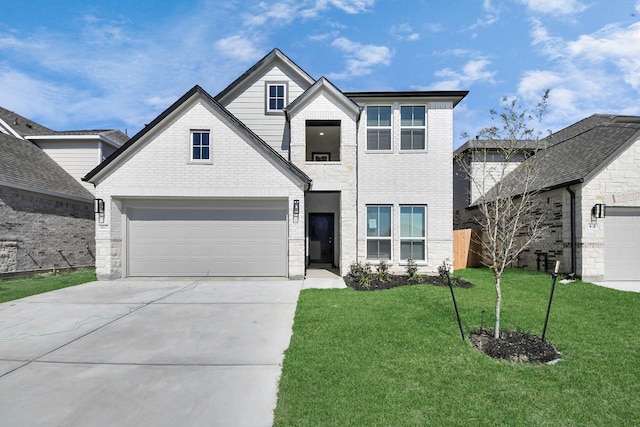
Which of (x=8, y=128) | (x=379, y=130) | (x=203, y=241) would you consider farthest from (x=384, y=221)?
(x=8, y=128)

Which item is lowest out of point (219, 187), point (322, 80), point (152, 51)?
point (219, 187)

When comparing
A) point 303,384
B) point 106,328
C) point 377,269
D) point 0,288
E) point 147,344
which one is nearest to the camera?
point 303,384

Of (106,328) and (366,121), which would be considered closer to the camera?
(106,328)

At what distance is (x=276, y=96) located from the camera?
13.7 m

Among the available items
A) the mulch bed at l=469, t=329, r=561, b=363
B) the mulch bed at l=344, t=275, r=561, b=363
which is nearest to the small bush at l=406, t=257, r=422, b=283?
the mulch bed at l=344, t=275, r=561, b=363

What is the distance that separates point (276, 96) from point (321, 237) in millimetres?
6353

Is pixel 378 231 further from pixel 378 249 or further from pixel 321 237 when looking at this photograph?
pixel 321 237

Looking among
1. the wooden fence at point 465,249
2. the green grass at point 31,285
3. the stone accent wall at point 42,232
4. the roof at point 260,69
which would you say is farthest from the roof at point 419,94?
the stone accent wall at point 42,232

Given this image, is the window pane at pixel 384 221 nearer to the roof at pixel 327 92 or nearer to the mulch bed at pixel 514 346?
the roof at pixel 327 92

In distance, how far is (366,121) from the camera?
12.5 meters

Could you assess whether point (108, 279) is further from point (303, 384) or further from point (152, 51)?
point (303, 384)

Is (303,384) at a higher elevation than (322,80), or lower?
lower

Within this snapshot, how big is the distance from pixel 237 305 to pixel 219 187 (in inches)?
185

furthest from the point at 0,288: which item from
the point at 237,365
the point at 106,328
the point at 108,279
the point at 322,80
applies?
the point at 322,80
